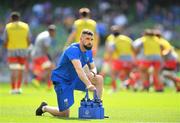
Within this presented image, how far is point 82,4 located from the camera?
137 ft

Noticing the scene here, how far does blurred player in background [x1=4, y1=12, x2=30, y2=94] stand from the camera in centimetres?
2520

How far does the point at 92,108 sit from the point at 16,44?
1131 centimetres

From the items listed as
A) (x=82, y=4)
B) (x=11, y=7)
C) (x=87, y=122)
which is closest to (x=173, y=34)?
(x=82, y=4)

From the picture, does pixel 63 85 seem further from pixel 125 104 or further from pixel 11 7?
pixel 11 7

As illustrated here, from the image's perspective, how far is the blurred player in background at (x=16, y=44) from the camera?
25203 millimetres

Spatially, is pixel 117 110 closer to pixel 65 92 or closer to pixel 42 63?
pixel 65 92

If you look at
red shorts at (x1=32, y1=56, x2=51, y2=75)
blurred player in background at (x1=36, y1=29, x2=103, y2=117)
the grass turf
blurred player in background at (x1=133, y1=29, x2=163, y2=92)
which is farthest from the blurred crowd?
blurred player in background at (x1=36, y1=29, x2=103, y2=117)

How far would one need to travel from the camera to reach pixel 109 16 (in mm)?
40500

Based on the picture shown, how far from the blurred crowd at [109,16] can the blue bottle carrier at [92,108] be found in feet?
79.5

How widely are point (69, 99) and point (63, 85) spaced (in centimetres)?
30

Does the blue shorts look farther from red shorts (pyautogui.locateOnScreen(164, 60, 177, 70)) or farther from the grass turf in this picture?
red shorts (pyautogui.locateOnScreen(164, 60, 177, 70))

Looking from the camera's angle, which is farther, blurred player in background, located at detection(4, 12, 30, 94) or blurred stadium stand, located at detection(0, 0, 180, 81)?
blurred stadium stand, located at detection(0, 0, 180, 81)

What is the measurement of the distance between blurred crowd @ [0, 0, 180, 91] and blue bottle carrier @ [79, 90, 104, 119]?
2422 cm

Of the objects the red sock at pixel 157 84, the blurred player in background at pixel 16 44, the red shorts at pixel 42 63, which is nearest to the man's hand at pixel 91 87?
the blurred player in background at pixel 16 44
